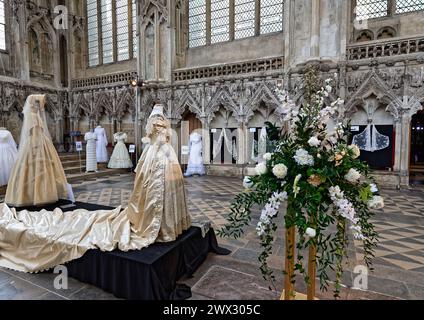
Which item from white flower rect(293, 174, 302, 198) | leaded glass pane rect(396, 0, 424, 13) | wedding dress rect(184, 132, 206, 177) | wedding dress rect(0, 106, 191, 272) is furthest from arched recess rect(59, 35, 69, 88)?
white flower rect(293, 174, 302, 198)

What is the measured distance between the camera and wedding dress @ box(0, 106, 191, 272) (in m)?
2.68

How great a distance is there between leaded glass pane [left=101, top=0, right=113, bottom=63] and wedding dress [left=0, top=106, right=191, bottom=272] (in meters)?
13.4

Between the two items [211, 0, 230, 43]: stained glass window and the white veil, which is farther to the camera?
[211, 0, 230, 43]: stained glass window

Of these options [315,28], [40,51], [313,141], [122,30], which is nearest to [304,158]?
[313,141]

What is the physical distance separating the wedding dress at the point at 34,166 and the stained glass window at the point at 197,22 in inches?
364

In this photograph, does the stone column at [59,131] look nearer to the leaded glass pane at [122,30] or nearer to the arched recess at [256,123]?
the leaded glass pane at [122,30]

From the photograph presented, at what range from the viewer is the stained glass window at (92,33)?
564 inches

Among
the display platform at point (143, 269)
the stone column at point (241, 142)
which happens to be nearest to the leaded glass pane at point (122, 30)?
the stone column at point (241, 142)

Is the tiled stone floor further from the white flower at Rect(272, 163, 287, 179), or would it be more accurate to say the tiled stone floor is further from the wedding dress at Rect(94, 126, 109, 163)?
the wedding dress at Rect(94, 126, 109, 163)

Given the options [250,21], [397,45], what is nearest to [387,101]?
[397,45]

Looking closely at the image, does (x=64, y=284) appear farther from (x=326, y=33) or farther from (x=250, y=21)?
(x=250, y=21)

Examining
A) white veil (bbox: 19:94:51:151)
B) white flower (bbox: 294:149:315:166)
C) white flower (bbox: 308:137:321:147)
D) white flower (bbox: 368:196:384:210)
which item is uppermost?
white veil (bbox: 19:94:51:151)

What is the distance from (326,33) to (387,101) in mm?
2921

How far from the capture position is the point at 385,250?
3598 millimetres
